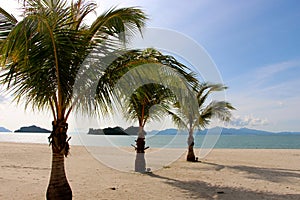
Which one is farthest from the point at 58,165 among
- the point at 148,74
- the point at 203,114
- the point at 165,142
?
the point at 165,142

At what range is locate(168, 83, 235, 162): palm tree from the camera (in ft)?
47.6

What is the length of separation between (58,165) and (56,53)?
204cm

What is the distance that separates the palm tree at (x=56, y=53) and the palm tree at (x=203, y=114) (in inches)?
339

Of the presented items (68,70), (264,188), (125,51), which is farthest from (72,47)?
(264,188)

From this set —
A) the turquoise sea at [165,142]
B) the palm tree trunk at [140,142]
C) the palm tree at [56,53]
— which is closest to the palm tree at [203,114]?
the turquoise sea at [165,142]

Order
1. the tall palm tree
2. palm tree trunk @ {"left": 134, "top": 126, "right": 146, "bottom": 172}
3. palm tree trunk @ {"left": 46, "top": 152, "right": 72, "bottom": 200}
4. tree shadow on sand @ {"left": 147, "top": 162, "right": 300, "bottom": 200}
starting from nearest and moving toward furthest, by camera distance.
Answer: palm tree trunk @ {"left": 46, "top": 152, "right": 72, "bottom": 200} < the tall palm tree < tree shadow on sand @ {"left": 147, "top": 162, "right": 300, "bottom": 200} < palm tree trunk @ {"left": 134, "top": 126, "right": 146, "bottom": 172}

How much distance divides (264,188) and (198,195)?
A: 1.99m

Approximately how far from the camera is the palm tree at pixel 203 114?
14523 mm

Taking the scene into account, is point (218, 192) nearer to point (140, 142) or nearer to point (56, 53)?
point (140, 142)

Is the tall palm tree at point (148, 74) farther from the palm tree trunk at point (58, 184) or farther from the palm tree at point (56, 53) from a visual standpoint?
the palm tree trunk at point (58, 184)

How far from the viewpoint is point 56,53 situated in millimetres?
5027

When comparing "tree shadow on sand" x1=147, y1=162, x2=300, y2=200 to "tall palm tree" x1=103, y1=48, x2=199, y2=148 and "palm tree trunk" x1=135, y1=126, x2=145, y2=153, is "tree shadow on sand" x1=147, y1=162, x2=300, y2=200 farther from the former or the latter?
"palm tree trunk" x1=135, y1=126, x2=145, y2=153

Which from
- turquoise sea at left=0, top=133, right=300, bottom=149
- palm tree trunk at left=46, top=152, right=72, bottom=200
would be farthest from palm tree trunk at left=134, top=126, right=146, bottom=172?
palm tree trunk at left=46, top=152, right=72, bottom=200

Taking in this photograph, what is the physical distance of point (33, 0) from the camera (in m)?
5.55
